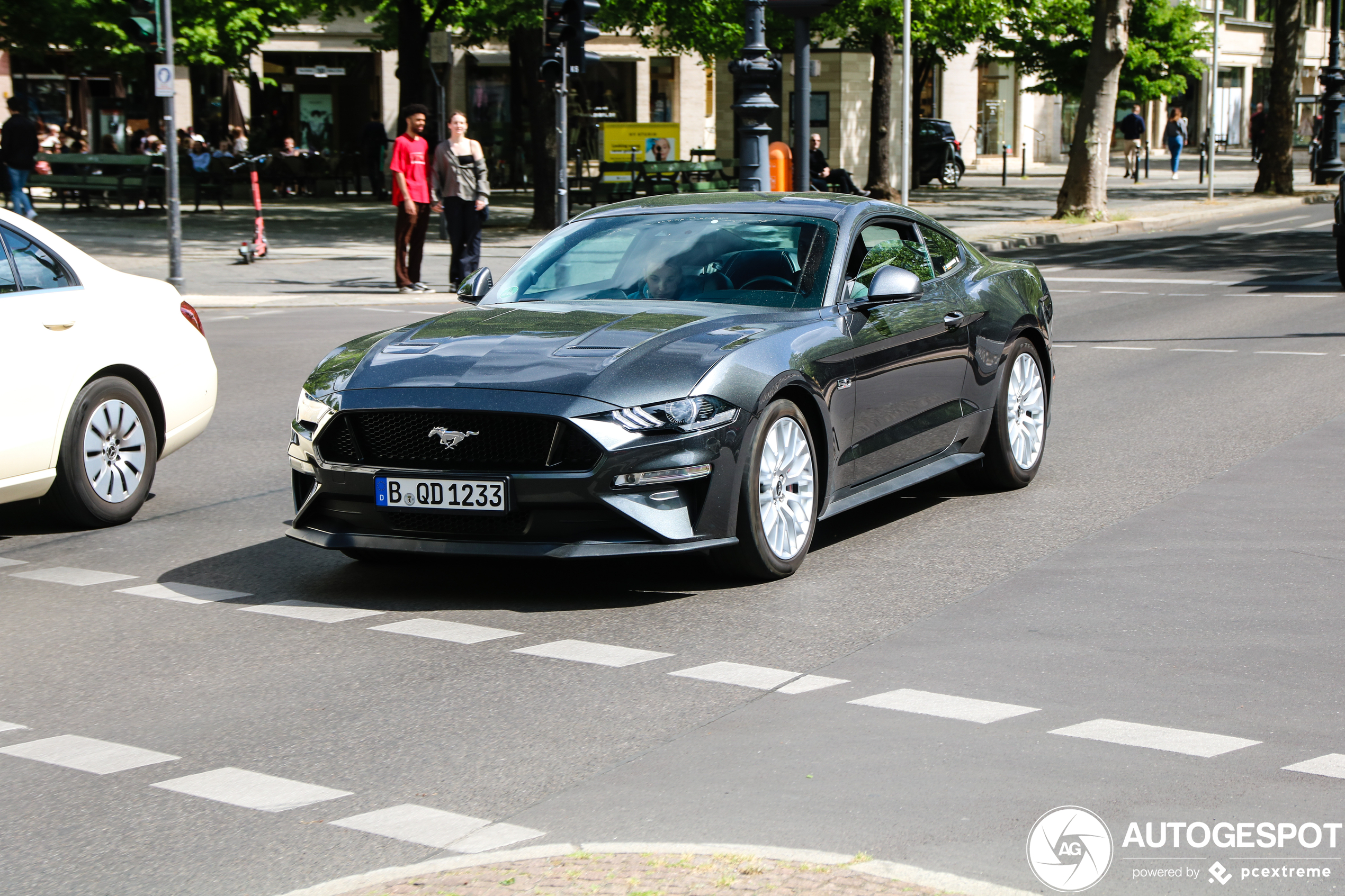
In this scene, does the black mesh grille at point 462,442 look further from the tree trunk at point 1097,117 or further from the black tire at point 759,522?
the tree trunk at point 1097,117

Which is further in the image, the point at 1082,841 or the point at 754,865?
the point at 1082,841

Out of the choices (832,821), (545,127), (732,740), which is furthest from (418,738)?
(545,127)

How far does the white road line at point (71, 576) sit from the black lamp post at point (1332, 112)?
41049mm

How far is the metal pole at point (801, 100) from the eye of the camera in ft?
64.4

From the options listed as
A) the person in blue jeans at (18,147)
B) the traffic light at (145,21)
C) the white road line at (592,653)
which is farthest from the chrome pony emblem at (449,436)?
the person in blue jeans at (18,147)

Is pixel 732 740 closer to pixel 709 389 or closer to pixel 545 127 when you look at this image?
pixel 709 389

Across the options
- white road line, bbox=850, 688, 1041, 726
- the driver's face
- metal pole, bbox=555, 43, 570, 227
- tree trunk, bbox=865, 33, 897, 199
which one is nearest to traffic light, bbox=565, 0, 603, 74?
metal pole, bbox=555, 43, 570, 227

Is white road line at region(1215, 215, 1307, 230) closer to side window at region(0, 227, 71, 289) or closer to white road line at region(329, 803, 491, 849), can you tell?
side window at region(0, 227, 71, 289)

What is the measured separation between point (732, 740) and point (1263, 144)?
40.5 meters

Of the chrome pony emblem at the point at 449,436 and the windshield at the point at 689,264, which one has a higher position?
the windshield at the point at 689,264

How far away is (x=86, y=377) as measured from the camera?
808 centimetres

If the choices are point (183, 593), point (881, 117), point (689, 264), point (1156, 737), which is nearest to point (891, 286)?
point (689, 264)

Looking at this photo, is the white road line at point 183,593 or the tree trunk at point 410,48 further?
the tree trunk at point 410,48

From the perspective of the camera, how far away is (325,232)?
29828mm
